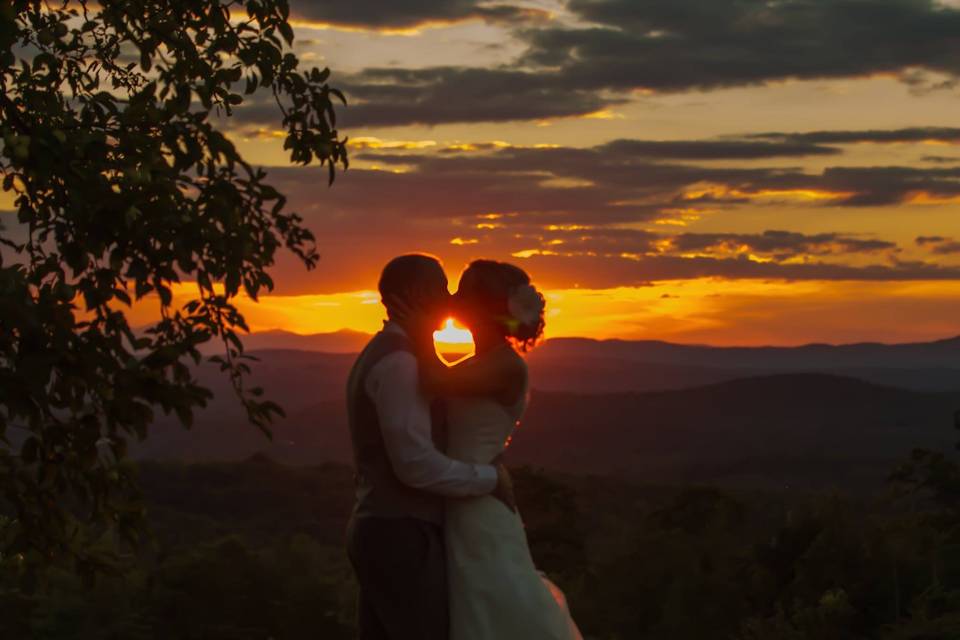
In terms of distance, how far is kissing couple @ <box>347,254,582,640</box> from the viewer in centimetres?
678

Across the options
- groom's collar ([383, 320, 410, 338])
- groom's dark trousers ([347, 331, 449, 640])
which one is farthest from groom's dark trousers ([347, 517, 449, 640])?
groom's collar ([383, 320, 410, 338])

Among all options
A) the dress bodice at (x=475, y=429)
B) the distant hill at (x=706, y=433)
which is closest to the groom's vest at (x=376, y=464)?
the dress bodice at (x=475, y=429)

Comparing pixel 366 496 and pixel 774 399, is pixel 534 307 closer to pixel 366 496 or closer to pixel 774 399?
pixel 366 496

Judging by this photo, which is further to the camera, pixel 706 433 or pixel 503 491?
pixel 706 433

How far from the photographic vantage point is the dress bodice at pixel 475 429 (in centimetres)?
697

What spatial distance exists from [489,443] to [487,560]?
0.59 m

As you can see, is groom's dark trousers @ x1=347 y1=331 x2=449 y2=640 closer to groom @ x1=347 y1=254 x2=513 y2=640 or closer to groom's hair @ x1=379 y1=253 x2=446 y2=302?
groom @ x1=347 y1=254 x2=513 y2=640

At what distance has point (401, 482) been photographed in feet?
22.4

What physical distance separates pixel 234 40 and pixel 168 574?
566 centimetres

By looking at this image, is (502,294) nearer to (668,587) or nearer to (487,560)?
(487,560)

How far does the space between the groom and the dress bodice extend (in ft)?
0.37

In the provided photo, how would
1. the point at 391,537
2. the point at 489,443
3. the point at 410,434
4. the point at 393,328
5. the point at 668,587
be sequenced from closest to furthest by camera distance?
the point at 410,434 < the point at 391,537 < the point at 393,328 < the point at 489,443 < the point at 668,587

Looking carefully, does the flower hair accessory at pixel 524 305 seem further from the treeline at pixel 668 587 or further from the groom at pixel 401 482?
the treeline at pixel 668 587

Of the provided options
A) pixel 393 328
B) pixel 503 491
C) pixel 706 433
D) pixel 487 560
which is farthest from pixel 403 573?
pixel 706 433
